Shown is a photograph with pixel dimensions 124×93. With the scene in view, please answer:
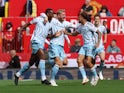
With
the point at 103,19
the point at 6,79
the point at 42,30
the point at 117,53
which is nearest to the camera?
the point at 42,30

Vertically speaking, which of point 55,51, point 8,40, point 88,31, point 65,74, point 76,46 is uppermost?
point 88,31

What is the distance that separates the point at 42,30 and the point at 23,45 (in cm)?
657

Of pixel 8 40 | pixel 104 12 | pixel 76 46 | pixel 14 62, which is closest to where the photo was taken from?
pixel 14 62

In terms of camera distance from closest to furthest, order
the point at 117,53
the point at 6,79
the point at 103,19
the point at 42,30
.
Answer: the point at 42,30 < the point at 6,79 < the point at 117,53 < the point at 103,19

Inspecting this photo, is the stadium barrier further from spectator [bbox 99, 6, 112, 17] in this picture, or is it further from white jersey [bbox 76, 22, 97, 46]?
white jersey [bbox 76, 22, 97, 46]

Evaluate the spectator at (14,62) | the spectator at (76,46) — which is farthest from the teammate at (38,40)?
the spectator at (76,46)

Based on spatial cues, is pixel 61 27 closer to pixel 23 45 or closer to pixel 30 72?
pixel 30 72

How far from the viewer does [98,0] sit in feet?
→ 94.5

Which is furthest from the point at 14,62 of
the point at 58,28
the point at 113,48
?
the point at 58,28

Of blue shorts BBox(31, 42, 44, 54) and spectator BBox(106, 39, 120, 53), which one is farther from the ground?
blue shorts BBox(31, 42, 44, 54)

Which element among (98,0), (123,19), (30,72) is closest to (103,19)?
(123,19)

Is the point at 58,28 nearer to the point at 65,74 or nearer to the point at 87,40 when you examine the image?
the point at 87,40

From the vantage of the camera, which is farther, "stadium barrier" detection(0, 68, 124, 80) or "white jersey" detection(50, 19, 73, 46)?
"stadium barrier" detection(0, 68, 124, 80)

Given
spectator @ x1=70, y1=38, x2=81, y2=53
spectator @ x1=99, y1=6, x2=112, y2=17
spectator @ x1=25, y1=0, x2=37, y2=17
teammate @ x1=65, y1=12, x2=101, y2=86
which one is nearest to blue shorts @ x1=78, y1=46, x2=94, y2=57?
teammate @ x1=65, y1=12, x2=101, y2=86
